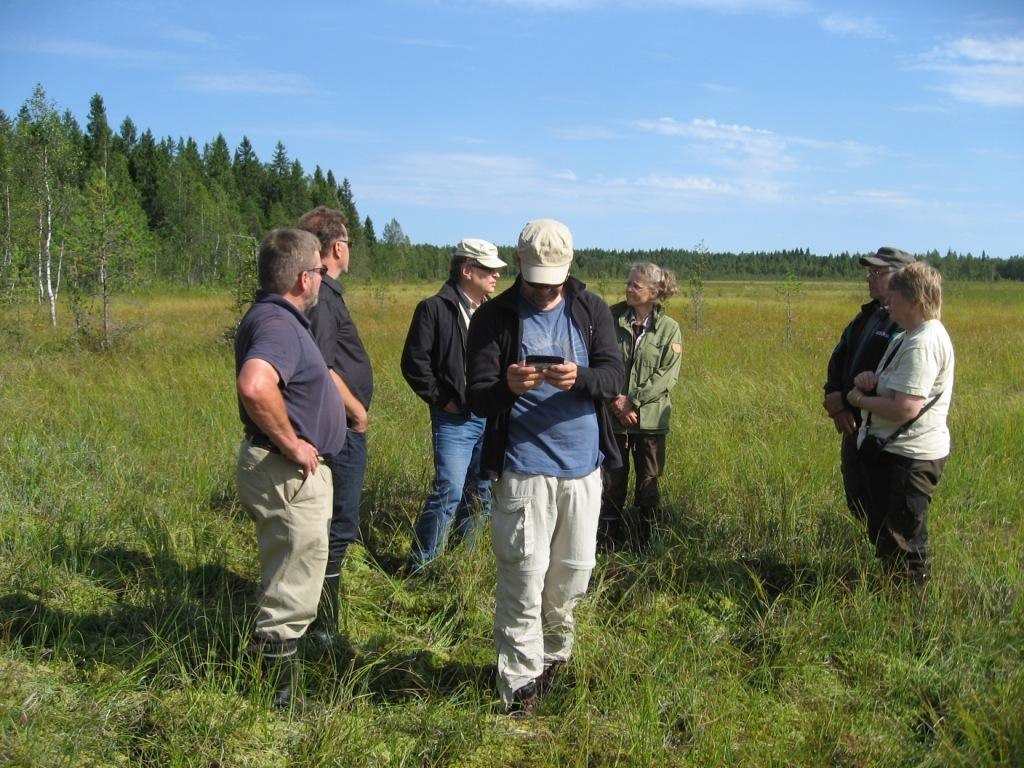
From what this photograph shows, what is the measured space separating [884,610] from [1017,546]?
4.00 ft

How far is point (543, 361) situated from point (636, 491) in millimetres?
2318

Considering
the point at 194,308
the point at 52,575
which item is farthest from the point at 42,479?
the point at 194,308

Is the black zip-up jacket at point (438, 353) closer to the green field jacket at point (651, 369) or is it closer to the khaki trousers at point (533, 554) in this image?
the green field jacket at point (651, 369)

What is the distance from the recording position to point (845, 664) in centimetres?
322

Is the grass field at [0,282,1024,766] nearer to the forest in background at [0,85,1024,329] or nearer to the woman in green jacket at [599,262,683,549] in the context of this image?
the woman in green jacket at [599,262,683,549]

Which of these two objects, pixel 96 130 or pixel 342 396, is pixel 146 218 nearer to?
pixel 96 130

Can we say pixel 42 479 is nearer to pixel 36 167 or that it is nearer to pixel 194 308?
pixel 36 167

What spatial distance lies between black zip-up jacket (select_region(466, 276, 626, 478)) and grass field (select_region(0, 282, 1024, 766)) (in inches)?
38.1

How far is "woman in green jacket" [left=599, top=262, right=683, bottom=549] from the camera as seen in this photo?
15.1 feet

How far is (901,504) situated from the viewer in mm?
3479

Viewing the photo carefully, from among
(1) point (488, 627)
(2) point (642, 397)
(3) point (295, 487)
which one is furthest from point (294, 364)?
(2) point (642, 397)

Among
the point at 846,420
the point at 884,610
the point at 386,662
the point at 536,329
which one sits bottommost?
the point at 386,662

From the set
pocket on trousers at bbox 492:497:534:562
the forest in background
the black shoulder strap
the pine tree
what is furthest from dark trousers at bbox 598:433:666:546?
the pine tree

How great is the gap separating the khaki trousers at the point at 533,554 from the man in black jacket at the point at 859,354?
5.55ft
